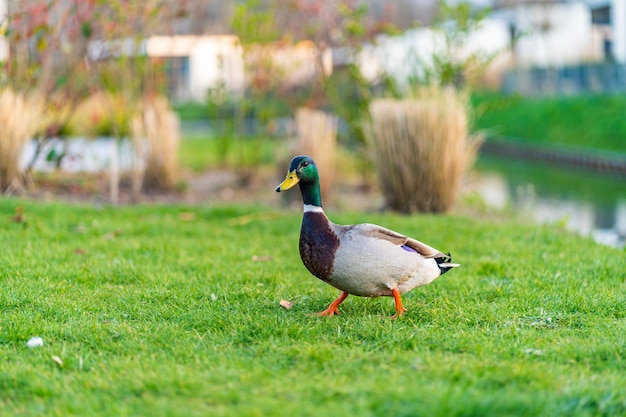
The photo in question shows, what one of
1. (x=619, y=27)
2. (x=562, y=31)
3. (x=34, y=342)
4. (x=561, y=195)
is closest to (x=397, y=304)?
(x=34, y=342)

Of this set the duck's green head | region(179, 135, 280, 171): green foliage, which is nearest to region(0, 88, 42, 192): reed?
region(179, 135, 280, 171): green foliage

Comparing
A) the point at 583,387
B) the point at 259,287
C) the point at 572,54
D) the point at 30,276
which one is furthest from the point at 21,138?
the point at 572,54

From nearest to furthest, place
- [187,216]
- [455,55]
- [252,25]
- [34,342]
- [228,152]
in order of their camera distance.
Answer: [34,342] < [187,216] < [455,55] < [252,25] < [228,152]

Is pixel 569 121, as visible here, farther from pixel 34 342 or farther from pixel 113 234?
pixel 34 342

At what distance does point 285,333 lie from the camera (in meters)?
4.25

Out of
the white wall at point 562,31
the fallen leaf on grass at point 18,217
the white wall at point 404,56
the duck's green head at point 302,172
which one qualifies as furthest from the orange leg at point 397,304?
the white wall at point 562,31

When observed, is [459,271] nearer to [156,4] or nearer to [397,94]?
[397,94]

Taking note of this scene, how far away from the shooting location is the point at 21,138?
9.47m

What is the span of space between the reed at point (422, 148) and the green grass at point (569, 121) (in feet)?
31.0

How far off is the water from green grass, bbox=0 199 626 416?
12.4ft

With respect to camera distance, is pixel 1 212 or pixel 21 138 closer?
pixel 1 212

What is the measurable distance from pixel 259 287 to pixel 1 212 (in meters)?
3.68

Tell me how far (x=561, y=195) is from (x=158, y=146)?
6.65 m

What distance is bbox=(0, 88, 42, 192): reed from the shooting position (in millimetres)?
9328
